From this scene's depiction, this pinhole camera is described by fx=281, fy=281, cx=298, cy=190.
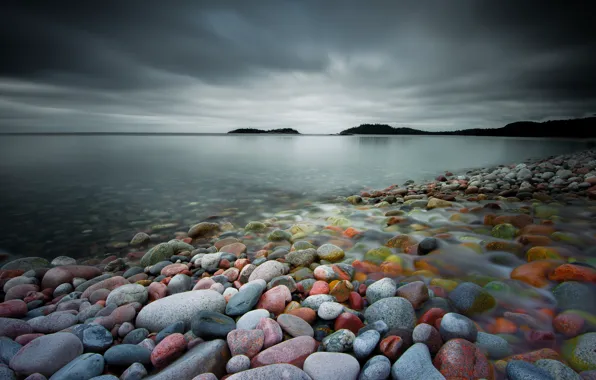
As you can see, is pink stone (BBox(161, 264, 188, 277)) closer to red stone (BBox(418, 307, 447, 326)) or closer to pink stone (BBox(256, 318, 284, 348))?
pink stone (BBox(256, 318, 284, 348))

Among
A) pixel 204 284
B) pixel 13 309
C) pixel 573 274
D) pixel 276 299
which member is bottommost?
pixel 13 309

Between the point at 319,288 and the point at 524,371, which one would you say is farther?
the point at 319,288

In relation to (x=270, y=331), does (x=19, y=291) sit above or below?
below

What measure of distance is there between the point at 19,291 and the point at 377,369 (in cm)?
529

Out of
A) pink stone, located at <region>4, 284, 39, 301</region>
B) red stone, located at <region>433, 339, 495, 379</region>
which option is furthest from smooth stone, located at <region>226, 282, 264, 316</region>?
pink stone, located at <region>4, 284, 39, 301</region>

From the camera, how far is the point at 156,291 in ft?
13.2

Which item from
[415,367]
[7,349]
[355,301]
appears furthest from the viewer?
[355,301]

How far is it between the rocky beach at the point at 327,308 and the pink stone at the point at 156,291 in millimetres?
16

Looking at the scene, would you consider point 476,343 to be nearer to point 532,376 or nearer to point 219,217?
point 532,376

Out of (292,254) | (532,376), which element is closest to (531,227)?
(532,376)

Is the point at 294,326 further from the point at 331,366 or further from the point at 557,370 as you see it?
the point at 557,370

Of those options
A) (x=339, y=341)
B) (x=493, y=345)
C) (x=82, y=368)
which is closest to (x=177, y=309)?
(x=82, y=368)

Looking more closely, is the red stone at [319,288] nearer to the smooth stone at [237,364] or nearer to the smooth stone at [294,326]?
the smooth stone at [294,326]

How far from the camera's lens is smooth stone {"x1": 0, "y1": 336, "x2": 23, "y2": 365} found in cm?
261
